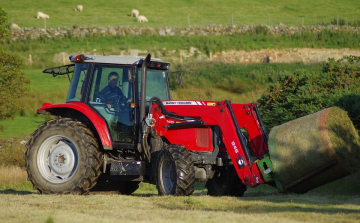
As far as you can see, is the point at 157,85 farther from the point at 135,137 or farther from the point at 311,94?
the point at 311,94

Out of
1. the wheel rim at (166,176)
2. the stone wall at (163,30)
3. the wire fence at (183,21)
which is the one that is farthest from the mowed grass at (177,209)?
the wire fence at (183,21)

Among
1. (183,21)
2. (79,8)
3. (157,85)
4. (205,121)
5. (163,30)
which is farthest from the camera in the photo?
(79,8)

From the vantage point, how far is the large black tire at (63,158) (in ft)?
31.4

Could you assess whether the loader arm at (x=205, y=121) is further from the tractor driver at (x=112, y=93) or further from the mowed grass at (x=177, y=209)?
the mowed grass at (x=177, y=209)

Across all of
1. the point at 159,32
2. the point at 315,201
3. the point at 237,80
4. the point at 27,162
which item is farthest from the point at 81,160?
the point at 159,32

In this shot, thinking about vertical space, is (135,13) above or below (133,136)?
above

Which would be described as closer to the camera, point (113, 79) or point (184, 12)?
point (113, 79)

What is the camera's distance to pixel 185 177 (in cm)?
884

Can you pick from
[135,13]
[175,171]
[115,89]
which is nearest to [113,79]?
[115,89]

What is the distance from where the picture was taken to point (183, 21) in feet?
198

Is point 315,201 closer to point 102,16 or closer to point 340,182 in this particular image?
point 340,182

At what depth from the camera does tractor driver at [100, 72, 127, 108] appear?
994cm

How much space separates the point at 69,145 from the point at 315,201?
4520 millimetres

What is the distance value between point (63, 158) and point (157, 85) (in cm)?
227
